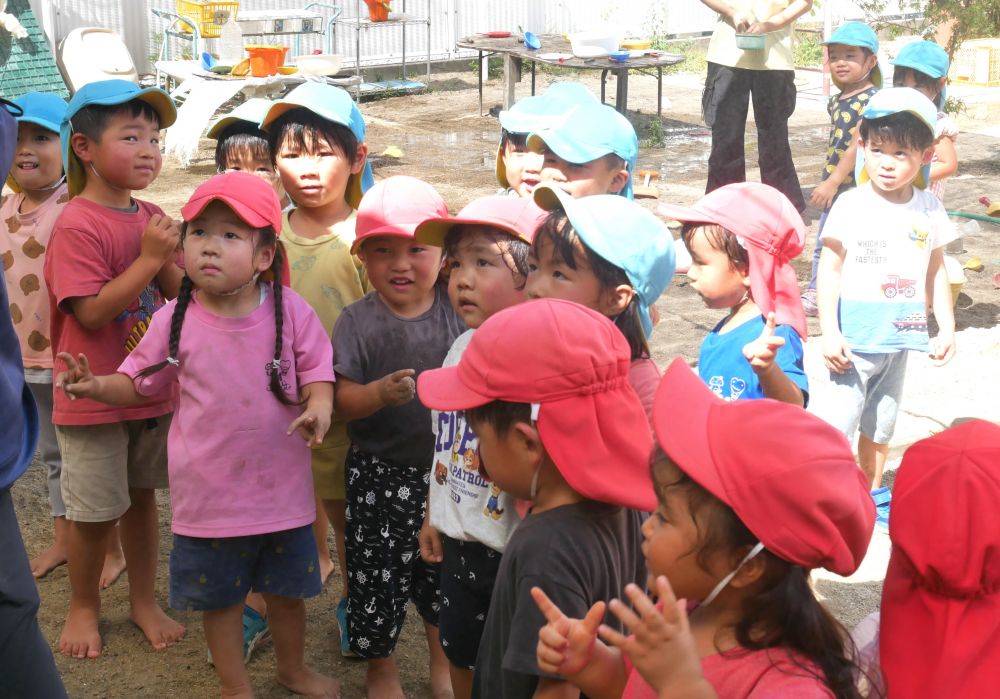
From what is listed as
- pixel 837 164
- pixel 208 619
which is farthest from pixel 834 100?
pixel 208 619

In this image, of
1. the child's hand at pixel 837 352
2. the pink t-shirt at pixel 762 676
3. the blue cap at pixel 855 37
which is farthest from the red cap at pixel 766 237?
the blue cap at pixel 855 37

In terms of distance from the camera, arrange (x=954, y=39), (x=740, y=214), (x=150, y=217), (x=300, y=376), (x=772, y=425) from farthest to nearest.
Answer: (x=954, y=39), (x=150, y=217), (x=740, y=214), (x=300, y=376), (x=772, y=425)

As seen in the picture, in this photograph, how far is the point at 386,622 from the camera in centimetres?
314

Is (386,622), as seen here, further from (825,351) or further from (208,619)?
(825,351)

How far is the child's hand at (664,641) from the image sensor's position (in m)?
1.60

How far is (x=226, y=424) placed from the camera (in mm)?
2855

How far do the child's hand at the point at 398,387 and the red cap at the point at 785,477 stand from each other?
42.3 inches

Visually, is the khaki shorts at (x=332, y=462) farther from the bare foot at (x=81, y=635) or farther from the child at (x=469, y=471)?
the bare foot at (x=81, y=635)

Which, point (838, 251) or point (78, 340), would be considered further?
point (838, 251)

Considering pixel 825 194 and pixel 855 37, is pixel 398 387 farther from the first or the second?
pixel 855 37

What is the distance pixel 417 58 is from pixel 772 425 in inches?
580

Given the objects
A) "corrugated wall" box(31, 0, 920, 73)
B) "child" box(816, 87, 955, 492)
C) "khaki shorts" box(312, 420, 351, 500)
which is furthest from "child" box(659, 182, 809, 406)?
"corrugated wall" box(31, 0, 920, 73)

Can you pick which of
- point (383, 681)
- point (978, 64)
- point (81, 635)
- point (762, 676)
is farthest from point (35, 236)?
point (978, 64)

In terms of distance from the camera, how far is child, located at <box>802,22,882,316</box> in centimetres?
587
